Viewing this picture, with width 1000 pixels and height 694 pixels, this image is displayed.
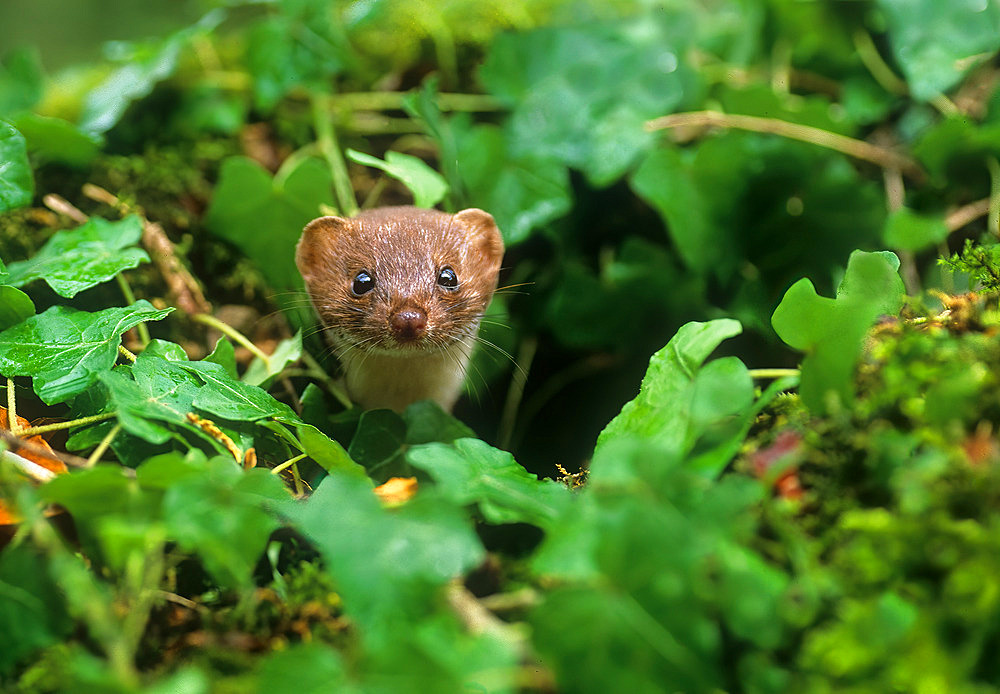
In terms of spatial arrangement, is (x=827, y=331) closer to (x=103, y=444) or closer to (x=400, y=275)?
(x=400, y=275)

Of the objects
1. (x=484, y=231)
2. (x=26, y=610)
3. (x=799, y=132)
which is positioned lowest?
(x=26, y=610)

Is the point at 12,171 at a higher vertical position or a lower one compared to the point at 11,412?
higher

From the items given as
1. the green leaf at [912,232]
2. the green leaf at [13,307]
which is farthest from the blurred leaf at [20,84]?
the green leaf at [912,232]

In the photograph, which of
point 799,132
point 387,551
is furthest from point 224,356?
point 799,132

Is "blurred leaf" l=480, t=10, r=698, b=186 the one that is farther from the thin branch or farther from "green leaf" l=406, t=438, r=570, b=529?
"green leaf" l=406, t=438, r=570, b=529

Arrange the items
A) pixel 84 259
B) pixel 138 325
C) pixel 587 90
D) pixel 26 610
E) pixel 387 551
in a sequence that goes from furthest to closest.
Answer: pixel 587 90, pixel 138 325, pixel 84 259, pixel 26 610, pixel 387 551
